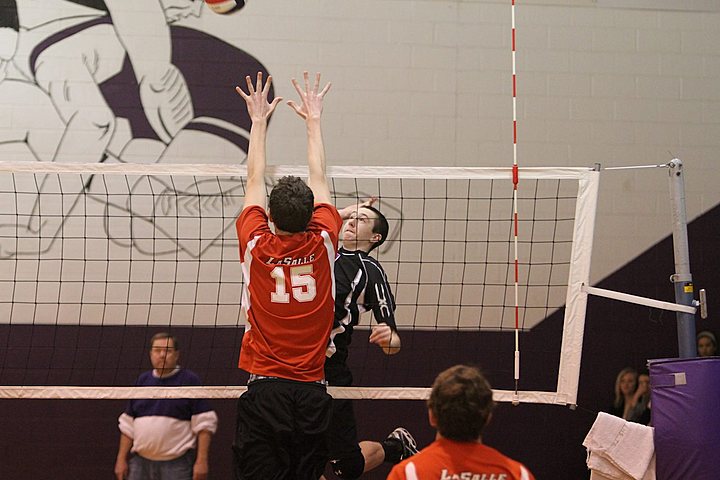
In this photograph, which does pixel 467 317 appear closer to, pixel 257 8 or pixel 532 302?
pixel 532 302

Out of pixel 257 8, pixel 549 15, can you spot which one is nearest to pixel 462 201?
pixel 549 15

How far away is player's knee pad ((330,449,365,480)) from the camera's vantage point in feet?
16.3

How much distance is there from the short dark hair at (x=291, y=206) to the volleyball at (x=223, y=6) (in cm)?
387

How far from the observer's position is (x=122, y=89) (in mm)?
7570

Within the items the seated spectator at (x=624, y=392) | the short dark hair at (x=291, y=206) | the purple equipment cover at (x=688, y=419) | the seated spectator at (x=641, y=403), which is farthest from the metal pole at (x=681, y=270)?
the short dark hair at (x=291, y=206)

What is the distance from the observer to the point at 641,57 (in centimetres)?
789

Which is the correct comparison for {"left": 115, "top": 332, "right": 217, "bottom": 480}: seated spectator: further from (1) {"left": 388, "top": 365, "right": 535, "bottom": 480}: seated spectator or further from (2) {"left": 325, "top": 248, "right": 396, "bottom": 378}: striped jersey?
(1) {"left": 388, "top": 365, "right": 535, "bottom": 480}: seated spectator

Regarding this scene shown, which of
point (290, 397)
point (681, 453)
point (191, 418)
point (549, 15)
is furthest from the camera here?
point (549, 15)

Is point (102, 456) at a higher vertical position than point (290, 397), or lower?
lower

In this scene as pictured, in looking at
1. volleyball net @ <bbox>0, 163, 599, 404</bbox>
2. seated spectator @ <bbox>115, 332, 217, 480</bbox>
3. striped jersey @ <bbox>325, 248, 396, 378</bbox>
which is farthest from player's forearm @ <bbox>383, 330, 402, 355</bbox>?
volleyball net @ <bbox>0, 163, 599, 404</bbox>

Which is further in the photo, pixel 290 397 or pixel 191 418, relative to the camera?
pixel 191 418

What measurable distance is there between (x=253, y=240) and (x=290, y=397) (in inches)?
32.3

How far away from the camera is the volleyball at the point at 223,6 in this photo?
7.67 meters

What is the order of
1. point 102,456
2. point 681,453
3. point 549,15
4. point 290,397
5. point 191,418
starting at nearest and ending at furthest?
1. point 290,397
2. point 681,453
3. point 191,418
4. point 102,456
5. point 549,15
